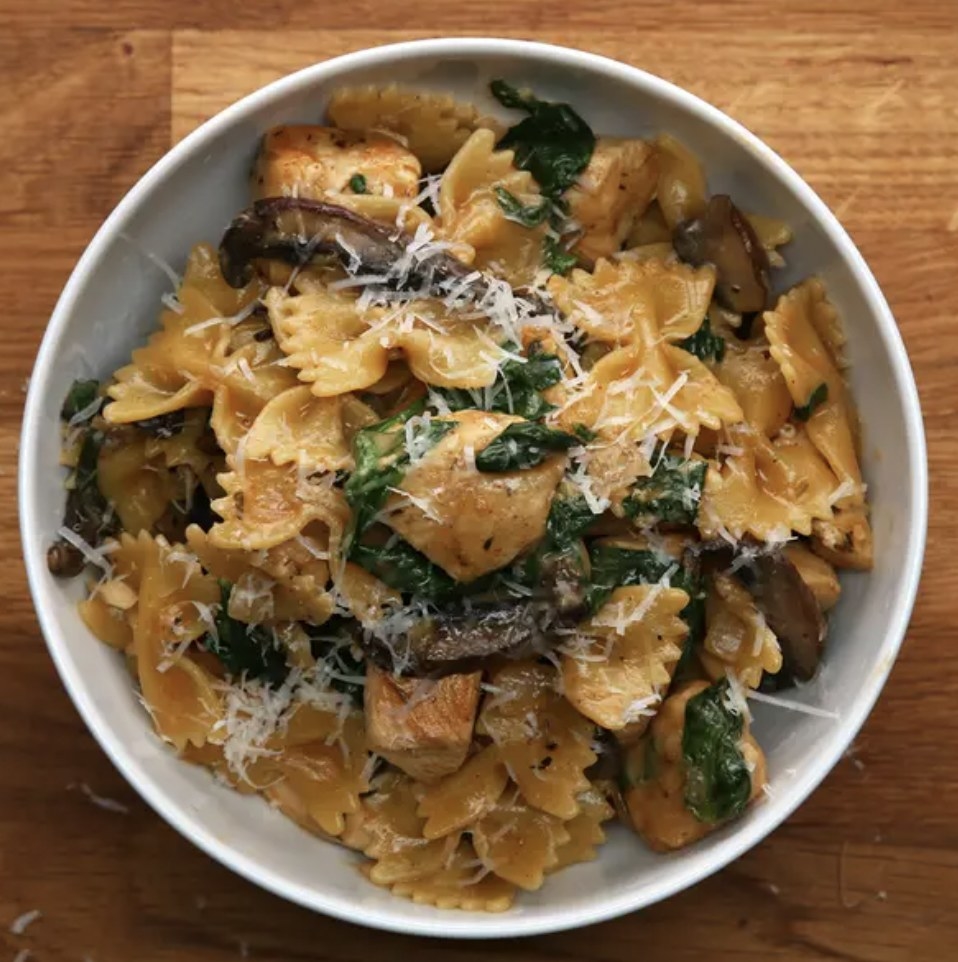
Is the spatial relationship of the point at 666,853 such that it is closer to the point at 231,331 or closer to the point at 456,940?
the point at 456,940

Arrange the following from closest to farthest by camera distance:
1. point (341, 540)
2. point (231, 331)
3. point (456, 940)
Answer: point (341, 540) < point (231, 331) < point (456, 940)

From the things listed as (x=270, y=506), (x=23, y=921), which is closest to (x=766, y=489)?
(x=270, y=506)

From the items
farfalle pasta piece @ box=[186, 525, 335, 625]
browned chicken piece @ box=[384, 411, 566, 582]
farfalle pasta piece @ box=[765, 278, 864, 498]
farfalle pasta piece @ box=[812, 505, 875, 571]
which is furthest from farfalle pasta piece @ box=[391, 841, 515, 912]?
farfalle pasta piece @ box=[765, 278, 864, 498]

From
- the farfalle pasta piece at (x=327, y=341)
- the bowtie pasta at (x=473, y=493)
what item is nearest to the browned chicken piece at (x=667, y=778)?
the bowtie pasta at (x=473, y=493)

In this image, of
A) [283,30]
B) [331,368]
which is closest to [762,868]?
[331,368]

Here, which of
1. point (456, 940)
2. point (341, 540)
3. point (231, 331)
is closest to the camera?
point (341, 540)

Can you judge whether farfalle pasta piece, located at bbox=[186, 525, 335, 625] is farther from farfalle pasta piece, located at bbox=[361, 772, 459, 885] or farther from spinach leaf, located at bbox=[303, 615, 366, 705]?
farfalle pasta piece, located at bbox=[361, 772, 459, 885]
